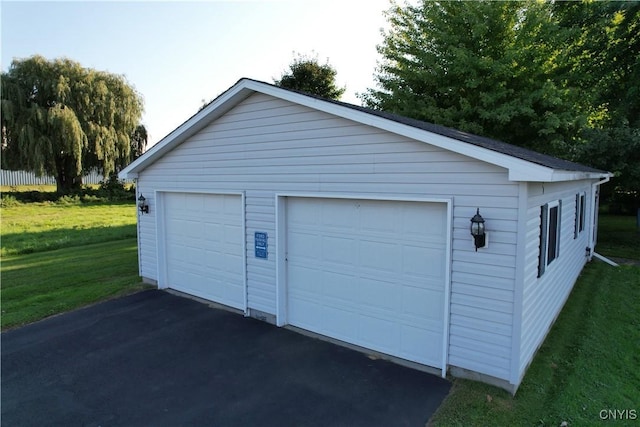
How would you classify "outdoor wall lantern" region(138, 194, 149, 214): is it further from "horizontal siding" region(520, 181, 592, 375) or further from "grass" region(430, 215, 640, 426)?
"horizontal siding" region(520, 181, 592, 375)

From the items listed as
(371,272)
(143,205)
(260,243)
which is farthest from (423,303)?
(143,205)

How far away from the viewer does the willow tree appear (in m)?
22.5

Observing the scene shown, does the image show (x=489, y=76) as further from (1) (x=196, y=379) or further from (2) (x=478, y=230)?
(1) (x=196, y=379)

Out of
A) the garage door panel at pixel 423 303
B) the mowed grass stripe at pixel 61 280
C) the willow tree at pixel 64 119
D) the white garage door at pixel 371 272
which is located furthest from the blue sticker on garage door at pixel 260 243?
the willow tree at pixel 64 119

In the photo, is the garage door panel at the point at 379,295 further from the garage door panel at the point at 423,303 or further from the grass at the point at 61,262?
the grass at the point at 61,262

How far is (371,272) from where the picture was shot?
5.46m

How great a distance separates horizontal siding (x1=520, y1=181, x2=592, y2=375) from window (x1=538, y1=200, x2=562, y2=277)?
0.37 feet

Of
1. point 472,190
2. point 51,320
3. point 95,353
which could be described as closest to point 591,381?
point 472,190

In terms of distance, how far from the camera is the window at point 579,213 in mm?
8555

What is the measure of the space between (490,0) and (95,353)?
18.5m

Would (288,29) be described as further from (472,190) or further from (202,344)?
(202,344)

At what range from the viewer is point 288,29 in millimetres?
8742
